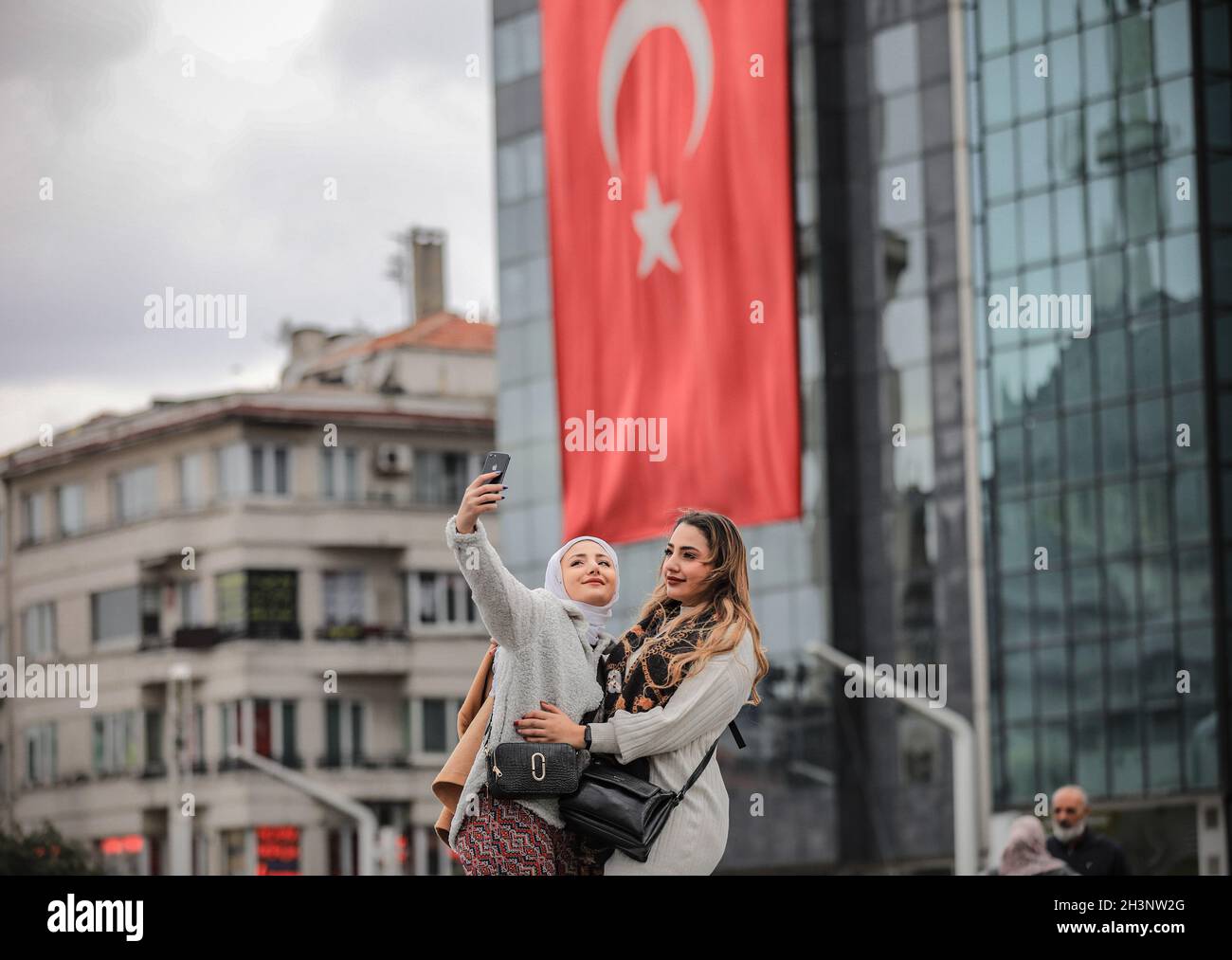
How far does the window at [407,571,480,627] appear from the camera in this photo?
69.4 m

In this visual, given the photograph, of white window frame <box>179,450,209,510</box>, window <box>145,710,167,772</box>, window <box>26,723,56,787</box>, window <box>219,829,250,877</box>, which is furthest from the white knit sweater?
window <box>26,723,56,787</box>

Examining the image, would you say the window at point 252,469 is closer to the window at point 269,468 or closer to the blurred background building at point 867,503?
the window at point 269,468

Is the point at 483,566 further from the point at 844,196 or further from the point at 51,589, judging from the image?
the point at 51,589

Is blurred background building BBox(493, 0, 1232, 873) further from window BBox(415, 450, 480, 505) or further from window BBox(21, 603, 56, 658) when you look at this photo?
window BBox(21, 603, 56, 658)

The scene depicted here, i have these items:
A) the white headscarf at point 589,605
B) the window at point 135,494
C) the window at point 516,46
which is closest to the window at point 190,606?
the window at point 135,494

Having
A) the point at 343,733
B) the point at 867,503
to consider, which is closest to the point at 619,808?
the point at 867,503

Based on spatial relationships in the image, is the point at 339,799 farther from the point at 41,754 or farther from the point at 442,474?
the point at 41,754

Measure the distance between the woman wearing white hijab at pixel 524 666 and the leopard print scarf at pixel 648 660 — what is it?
73 mm

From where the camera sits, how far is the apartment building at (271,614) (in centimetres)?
6612

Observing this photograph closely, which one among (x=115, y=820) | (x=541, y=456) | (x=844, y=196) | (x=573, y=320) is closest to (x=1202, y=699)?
(x=844, y=196)

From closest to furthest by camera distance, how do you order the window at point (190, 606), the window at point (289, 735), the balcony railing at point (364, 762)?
the window at point (289, 735)
the balcony railing at point (364, 762)
the window at point (190, 606)

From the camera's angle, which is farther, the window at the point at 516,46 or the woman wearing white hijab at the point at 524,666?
the window at the point at 516,46

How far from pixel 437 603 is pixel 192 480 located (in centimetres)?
804

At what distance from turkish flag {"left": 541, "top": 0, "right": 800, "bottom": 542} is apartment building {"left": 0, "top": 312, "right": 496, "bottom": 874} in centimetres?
4798
